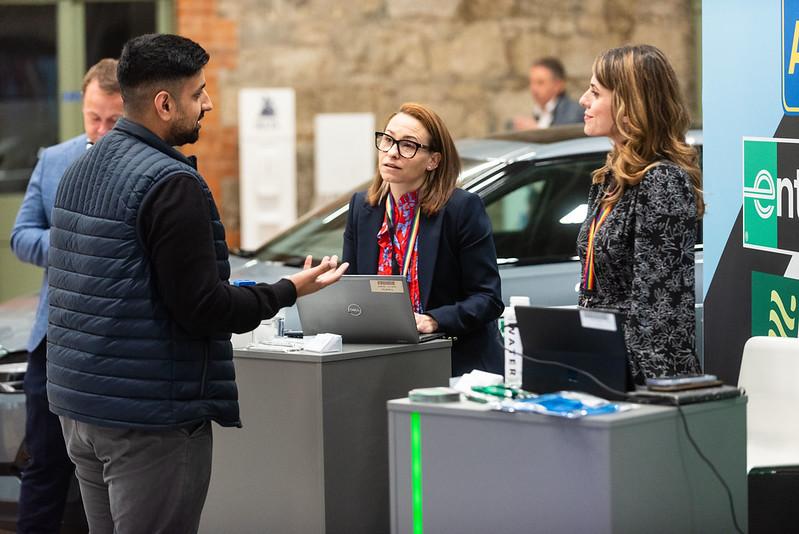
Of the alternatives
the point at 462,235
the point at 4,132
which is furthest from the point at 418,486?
the point at 4,132

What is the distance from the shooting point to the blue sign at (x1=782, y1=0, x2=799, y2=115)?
454cm

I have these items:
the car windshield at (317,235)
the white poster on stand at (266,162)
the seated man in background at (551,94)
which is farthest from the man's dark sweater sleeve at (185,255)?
the white poster on stand at (266,162)

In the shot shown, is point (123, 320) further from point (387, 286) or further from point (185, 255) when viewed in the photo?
point (387, 286)

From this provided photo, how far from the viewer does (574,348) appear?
3.29 m

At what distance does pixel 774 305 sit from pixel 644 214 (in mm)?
1170

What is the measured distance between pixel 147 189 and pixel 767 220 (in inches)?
98.4

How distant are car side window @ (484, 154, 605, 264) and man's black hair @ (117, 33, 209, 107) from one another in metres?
2.87

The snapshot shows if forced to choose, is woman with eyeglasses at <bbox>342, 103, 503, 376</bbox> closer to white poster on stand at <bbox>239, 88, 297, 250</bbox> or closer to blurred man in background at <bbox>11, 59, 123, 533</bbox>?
blurred man in background at <bbox>11, 59, 123, 533</bbox>

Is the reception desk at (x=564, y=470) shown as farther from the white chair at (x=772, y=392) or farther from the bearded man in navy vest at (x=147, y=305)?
the white chair at (x=772, y=392)

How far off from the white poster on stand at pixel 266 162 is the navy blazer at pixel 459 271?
624 cm

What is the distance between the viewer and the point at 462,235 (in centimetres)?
452

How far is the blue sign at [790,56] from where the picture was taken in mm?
4535

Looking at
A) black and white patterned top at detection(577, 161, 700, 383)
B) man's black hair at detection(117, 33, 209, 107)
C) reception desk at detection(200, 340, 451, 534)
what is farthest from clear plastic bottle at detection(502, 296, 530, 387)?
man's black hair at detection(117, 33, 209, 107)

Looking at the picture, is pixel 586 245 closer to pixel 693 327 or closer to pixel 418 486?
pixel 693 327
